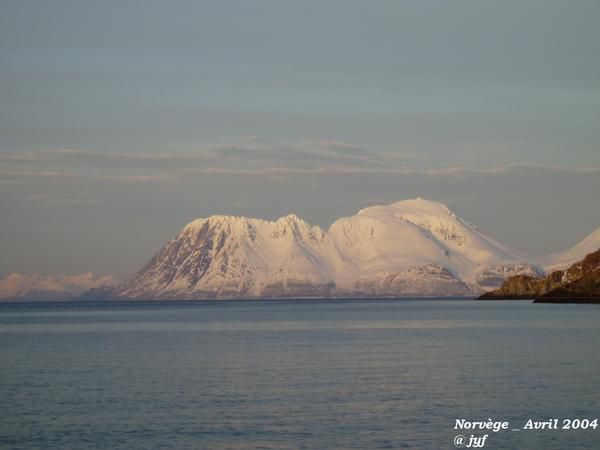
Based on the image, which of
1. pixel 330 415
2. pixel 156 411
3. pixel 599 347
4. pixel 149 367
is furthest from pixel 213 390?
pixel 599 347

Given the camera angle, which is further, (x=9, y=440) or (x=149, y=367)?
(x=149, y=367)

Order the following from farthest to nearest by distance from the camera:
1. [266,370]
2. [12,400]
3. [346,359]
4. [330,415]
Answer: [346,359] < [266,370] < [12,400] < [330,415]

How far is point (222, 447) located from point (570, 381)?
2241cm

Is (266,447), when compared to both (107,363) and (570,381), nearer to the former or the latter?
(570,381)

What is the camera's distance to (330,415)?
1716 inches

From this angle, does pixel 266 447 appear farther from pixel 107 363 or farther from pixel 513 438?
pixel 107 363

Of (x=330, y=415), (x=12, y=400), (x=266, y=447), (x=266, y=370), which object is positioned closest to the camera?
(x=266, y=447)

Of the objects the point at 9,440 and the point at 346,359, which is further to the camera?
the point at 346,359

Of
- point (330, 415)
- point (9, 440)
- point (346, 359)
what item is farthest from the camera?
point (346, 359)

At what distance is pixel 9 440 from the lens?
3925 centimetres

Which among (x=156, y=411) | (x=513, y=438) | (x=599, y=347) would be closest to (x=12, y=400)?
(x=156, y=411)

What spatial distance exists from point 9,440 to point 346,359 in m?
34.0

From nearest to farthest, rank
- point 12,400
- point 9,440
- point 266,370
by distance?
1. point 9,440
2. point 12,400
3. point 266,370

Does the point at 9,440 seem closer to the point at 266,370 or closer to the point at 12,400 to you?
the point at 12,400
